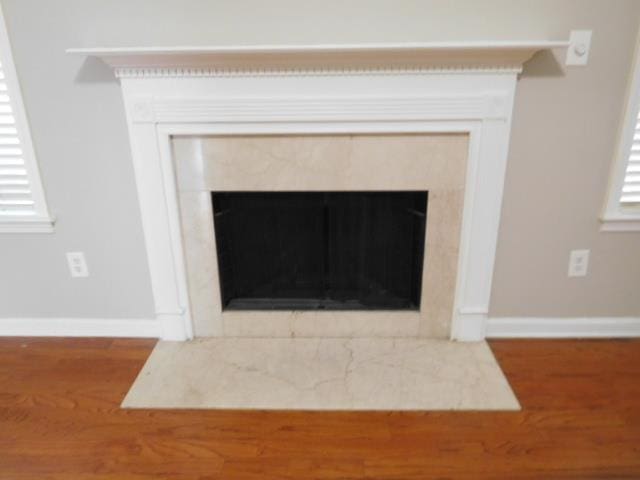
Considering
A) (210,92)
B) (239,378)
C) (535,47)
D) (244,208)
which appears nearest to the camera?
(535,47)

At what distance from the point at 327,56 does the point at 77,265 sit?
4.95 ft

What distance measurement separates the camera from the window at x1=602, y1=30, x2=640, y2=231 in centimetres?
176

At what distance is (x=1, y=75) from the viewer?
1.79m

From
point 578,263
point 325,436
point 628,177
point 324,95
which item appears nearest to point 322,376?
point 325,436

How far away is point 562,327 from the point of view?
2104 millimetres

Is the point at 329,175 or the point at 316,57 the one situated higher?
the point at 316,57

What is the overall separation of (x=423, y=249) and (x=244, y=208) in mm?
856

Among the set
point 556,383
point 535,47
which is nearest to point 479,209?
point 535,47

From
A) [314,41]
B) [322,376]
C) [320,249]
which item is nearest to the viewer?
[314,41]

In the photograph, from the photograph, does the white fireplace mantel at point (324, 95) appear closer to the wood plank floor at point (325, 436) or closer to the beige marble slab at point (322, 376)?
the beige marble slab at point (322, 376)

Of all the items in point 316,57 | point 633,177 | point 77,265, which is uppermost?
point 316,57

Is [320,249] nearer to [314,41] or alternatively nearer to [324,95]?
[324,95]

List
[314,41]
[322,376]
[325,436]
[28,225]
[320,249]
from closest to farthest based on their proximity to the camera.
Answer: [325,436] < [314,41] < [322,376] < [28,225] < [320,249]

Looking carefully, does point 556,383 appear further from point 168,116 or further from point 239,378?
point 168,116
